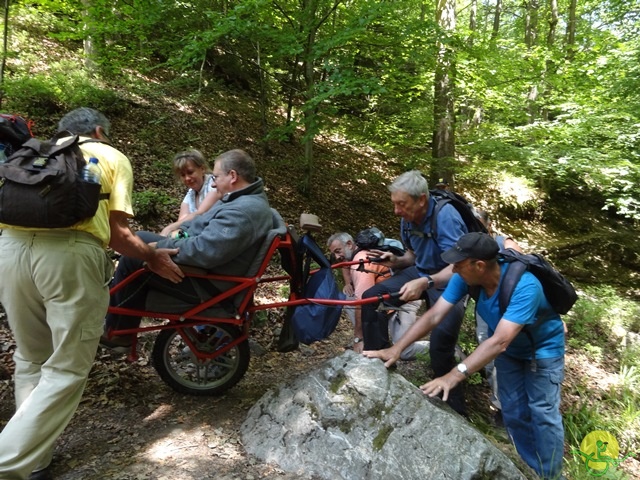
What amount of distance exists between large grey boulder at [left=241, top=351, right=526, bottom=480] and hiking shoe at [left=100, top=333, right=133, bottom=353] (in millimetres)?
1161

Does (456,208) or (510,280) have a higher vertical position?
(456,208)

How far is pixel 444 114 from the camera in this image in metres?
9.45

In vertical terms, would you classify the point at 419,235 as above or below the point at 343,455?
above

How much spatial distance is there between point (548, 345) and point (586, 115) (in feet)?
27.3

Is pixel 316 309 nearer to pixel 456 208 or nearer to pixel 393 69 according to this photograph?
pixel 456 208

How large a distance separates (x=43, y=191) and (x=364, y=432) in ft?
7.82

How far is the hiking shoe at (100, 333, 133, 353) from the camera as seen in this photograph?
335cm

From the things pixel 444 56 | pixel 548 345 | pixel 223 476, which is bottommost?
pixel 223 476

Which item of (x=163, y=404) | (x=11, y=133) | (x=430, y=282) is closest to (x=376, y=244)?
(x=430, y=282)

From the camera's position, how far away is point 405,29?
766cm

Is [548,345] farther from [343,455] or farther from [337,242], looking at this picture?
[337,242]

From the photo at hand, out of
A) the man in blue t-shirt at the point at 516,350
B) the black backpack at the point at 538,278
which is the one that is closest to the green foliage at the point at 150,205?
the man in blue t-shirt at the point at 516,350

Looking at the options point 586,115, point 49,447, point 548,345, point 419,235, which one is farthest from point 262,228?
point 586,115

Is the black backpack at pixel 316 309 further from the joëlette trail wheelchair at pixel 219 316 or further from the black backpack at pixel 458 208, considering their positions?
the black backpack at pixel 458 208
